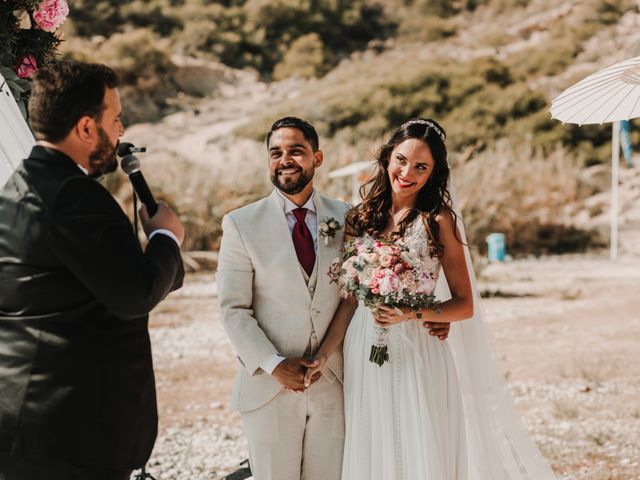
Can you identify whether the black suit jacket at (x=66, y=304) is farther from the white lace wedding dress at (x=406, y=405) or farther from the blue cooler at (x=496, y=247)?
the blue cooler at (x=496, y=247)

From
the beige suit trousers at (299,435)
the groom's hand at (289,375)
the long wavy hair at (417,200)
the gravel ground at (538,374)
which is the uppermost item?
the long wavy hair at (417,200)

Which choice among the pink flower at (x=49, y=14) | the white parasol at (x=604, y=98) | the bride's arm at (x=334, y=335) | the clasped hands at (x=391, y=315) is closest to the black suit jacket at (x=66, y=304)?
the bride's arm at (x=334, y=335)

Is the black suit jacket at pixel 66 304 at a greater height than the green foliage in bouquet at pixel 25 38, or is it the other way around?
the green foliage in bouquet at pixel 25 38

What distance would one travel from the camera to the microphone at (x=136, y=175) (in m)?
2.47

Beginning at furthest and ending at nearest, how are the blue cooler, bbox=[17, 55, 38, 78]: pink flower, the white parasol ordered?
the blue cooler, the white parasol, bbox=[17, 55, 38, 78]: pink flower

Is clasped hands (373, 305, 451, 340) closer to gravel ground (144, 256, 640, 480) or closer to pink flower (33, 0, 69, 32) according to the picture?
pink flower (33, 0, 69, 32)

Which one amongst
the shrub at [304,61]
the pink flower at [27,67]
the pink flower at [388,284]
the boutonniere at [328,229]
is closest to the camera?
the pink flower at [388,284]

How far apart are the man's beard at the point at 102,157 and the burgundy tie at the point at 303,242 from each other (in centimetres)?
125

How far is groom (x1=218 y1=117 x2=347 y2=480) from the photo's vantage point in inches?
131

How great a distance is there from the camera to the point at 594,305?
11766 millimetres

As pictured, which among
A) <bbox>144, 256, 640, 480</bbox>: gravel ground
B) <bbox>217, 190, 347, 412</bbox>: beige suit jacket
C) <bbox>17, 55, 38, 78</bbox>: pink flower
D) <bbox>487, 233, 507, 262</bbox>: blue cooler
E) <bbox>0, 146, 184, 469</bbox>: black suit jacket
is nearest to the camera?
<bbox>0, 146, 184, 469</bbox>: black suit jacket

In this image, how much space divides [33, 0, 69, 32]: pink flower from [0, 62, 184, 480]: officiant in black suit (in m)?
1.59

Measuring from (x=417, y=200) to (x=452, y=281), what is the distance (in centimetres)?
45

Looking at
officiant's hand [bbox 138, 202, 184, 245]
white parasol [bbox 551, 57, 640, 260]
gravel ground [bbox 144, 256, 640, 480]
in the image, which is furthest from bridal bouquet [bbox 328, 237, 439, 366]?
gravel ground [bbox 144, 256, 640, 480]
